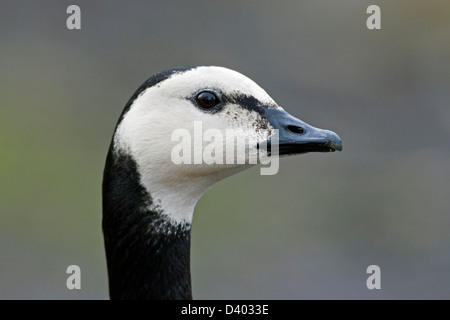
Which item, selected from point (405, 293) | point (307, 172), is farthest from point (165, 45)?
point (405, 293)

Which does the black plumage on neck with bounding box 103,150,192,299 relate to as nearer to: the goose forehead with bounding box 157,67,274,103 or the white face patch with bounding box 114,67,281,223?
the white face patch with bounding box 114,67,281,223

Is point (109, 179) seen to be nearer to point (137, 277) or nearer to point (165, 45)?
point (137, 277)

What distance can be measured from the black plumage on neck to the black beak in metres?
0.48

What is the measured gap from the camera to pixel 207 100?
279cm

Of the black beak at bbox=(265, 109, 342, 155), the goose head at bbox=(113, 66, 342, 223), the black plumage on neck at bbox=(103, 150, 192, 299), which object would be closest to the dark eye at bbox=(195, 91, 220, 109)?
the goose head at bbox=(113, 66, 342, 223)

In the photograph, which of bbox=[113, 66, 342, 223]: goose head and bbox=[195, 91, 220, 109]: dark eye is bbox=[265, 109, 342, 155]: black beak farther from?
bbox=[195, 91, 220, 109]: dark eye

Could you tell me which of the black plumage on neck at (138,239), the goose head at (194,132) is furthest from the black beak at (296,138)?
the black plumage on neck at (138,239)

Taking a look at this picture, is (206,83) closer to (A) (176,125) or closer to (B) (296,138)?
(A) (176,125)

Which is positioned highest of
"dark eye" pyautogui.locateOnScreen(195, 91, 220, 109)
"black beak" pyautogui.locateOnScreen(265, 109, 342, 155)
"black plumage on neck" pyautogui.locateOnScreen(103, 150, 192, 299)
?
"dark eye" pyautogui.locateOnScreen(195, 91, 220, 109)

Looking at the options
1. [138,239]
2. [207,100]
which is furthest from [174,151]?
[138,239]

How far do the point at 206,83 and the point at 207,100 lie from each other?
0.20ft

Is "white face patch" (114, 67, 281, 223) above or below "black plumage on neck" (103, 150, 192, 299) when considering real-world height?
above

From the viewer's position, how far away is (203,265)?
23.4 ft

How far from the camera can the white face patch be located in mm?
2752
